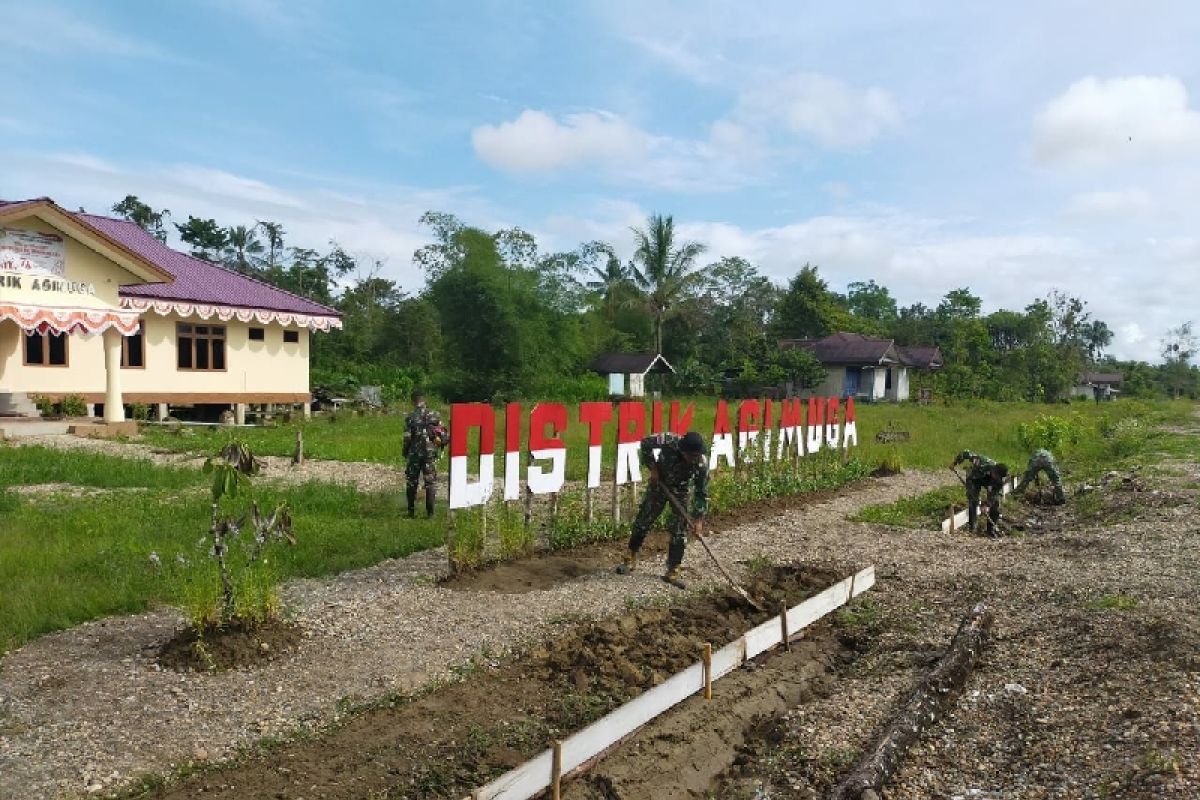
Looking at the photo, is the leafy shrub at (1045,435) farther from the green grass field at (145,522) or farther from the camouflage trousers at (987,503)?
the camouflage trousers at (987,503)

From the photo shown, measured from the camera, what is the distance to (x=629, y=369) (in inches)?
1678

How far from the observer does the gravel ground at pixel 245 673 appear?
461cm

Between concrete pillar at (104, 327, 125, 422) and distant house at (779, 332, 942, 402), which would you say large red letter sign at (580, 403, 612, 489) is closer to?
concrete pillar at (104, 327, 125, 422)

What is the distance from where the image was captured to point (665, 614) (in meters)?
7.44

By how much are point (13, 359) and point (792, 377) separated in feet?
106

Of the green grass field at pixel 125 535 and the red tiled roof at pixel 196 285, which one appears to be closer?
the green grass field at pixel 125 535

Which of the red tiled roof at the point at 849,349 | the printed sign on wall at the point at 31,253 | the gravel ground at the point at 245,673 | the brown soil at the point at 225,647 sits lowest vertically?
the gravel ground at the point at 245,673

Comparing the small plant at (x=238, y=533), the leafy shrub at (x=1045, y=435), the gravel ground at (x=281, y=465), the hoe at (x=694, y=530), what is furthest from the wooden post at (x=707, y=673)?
the leafy shrub at (x=1045, y=435)

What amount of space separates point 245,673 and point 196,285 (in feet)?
67.9

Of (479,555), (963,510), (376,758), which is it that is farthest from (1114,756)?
(963,510)

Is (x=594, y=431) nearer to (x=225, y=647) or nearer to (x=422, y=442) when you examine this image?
(x=422, y=442)

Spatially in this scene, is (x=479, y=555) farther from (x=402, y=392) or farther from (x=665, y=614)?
(x=402, y=392)

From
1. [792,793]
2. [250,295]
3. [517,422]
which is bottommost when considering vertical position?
[792,793]

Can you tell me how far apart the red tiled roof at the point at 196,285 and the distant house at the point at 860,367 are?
2653 centimetres
